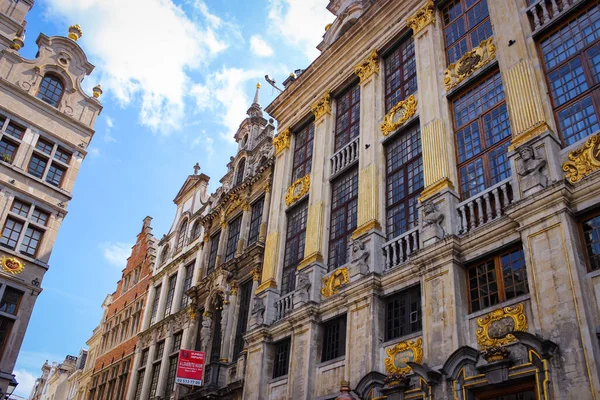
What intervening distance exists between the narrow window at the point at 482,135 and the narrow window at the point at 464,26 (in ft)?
5.22

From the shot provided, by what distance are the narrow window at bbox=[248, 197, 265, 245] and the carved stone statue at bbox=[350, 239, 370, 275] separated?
8.67 m

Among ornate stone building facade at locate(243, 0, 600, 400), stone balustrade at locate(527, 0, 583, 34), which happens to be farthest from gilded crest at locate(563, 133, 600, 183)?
stone balustrade at locate(527, 0, 583, 34)

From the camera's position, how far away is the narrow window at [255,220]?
24383 mm

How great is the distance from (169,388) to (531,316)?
19352 mm

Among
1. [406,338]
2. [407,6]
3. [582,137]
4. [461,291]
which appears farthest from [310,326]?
[407,6]

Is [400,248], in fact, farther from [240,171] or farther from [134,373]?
[134,373]

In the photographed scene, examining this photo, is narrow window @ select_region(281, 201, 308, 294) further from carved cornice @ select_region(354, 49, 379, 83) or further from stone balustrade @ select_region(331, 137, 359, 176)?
carved cornice @ select_region(354, 49, 379, 83)

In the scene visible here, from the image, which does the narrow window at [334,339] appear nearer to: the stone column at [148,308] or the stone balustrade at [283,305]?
the stone balustrade at [283,305]

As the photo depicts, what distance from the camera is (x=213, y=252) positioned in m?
27.9

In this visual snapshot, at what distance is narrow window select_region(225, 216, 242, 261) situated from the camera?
2572 cm

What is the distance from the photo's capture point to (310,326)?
16.4 meters

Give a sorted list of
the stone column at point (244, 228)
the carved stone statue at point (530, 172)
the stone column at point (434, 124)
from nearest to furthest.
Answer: the carved stone statue at point (530, 172), the stone column at point (434, 124), the stone column at point (244, 228)

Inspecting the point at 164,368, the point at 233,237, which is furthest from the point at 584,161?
the point at 164,368

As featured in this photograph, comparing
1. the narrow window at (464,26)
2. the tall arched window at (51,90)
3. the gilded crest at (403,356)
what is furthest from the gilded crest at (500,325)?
the tall arched window at (51,90)
